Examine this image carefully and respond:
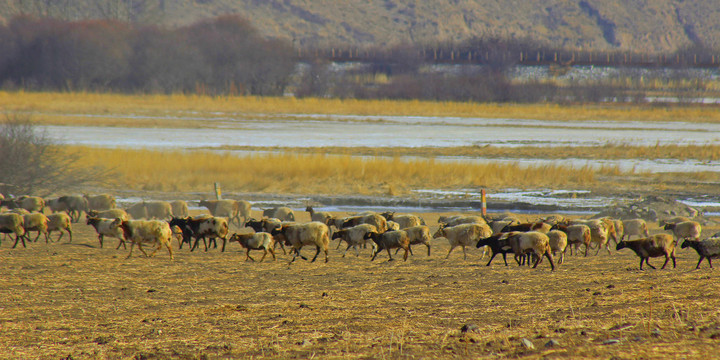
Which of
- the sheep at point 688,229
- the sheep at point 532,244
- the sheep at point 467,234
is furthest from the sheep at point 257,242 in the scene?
the sheep at point 688,229

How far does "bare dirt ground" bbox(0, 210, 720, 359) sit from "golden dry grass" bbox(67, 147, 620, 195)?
41.8ft

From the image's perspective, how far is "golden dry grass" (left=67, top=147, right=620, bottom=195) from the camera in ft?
82.5

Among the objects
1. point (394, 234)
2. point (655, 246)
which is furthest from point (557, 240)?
point (394, 234)

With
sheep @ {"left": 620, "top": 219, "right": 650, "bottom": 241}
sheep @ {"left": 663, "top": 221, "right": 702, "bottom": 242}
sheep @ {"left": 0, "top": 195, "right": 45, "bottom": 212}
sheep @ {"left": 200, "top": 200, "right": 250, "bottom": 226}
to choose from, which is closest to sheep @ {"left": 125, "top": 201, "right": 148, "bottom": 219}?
sheep @ {"left": 200, "top": 200, "right": 250, "bottom": 226}

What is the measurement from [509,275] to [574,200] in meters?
12.3

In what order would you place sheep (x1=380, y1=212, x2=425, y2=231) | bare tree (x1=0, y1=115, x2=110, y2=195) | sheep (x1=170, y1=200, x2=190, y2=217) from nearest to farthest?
1. sheep (x1=380, y1=212, x2=425, y2=231)
2. sheep (x1=170, y1=200, x2=190, y2=217)
3. bare tree (x1=0, y1=115, x2=110, y2=195)

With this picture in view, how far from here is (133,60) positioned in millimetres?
87375

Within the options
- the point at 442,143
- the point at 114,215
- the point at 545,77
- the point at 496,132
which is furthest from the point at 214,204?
the point at 545,77

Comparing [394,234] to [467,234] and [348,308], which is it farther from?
[348,308]

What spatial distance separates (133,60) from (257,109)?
3447 cm

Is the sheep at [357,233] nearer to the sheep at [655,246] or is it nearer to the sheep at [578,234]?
the sheep at [578,234]

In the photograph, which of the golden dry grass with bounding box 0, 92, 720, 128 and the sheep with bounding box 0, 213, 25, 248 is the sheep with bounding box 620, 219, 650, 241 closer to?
the sheep with bounding box 0, 213, 25, 248

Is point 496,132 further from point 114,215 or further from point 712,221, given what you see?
point 114,215

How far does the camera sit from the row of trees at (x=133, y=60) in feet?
276
